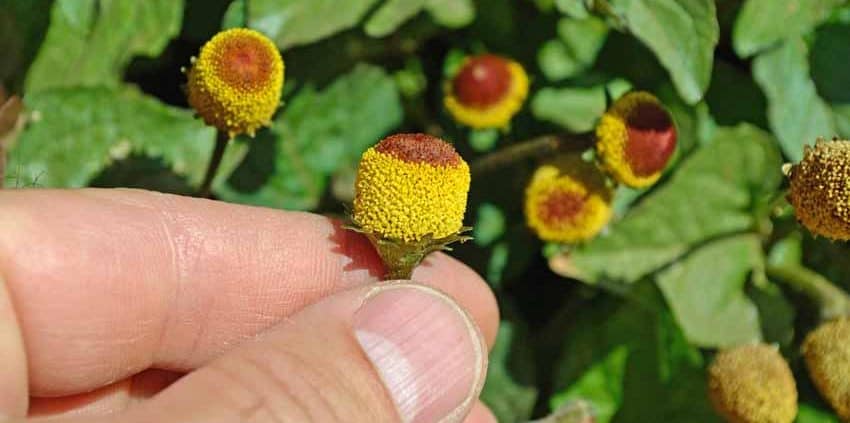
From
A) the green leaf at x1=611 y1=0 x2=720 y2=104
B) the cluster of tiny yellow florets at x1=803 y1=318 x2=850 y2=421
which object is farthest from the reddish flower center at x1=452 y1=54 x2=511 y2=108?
the cluster of tiny yellow florets at x1=803 y1=318 x2=850 y2=421

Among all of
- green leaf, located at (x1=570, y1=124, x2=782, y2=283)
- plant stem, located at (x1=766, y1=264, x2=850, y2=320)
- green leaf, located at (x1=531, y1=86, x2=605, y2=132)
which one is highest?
green leaf, located at (x1=531, y1=86, x2=605, y2=132)

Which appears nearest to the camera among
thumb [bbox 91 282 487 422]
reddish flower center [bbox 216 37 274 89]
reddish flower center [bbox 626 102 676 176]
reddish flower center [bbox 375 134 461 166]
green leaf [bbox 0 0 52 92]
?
thumb [bbox 91 282 487 422]

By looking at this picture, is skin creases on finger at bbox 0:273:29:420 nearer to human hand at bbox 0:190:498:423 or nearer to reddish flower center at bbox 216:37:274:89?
human hand at bbox 0:190:498:423

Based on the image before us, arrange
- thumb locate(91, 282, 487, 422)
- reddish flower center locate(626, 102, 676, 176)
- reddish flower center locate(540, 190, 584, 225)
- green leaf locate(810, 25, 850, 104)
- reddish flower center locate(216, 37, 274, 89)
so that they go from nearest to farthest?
thumb locate(91, 282, 487, 422)
reddish flower center locate(216, 37, 274, 89)
reddish flower center locate(626, 102, 676, 176)
reddish flower center locate(540, 190, 584, 225)
green leaf locate(810, 25, 850, 104)

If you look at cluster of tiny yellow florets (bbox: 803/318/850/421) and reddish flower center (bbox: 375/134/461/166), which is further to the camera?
cluster of tiny yellow florets (bbox: 803/318/850/421)

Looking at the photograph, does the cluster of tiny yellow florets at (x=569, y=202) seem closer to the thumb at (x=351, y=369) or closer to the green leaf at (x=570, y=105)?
the green leaf at (x=570, y=105)

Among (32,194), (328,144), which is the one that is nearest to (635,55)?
(328,144)
